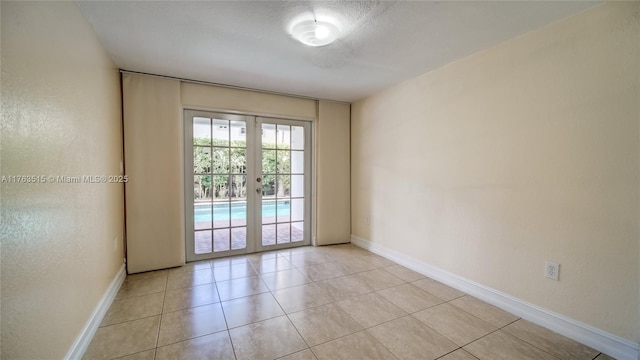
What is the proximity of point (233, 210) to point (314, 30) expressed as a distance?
2.52m

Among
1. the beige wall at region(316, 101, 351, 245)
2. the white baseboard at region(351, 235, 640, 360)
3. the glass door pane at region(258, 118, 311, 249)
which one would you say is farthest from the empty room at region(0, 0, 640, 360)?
the beige wall at region(316, 101, 351, 245)

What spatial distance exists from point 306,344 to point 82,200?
72.5 inches

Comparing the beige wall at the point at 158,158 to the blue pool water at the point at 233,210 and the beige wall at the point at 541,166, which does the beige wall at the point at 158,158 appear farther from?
the beige wall at the point at 541,166

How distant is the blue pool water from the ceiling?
64.2 inches

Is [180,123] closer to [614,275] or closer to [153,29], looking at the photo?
[153,29]

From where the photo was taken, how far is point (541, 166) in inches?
80.9

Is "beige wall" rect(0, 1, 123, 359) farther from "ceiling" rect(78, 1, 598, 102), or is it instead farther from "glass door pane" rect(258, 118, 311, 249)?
"glass door pane" rect(258, 118, 311, 249)

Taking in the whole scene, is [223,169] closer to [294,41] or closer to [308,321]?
[294,41]

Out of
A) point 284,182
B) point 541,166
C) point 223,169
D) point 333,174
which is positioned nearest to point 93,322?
point 223,169

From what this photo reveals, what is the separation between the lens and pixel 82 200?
1812 millimetres

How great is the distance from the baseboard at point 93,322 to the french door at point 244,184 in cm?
97

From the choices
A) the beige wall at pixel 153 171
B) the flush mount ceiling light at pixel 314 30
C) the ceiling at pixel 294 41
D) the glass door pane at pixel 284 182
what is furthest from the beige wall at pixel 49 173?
the glass door pane at pixel 284 182

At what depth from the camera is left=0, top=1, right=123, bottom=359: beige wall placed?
3.53ft

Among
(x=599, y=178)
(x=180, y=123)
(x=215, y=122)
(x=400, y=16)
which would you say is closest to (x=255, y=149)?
(x=215, y=122)
